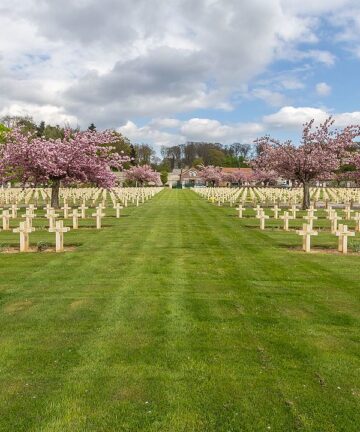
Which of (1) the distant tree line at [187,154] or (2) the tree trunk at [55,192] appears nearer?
(2) the tree trunk at [55,192]

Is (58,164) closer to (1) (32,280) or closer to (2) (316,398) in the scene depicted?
(1) (32,280)

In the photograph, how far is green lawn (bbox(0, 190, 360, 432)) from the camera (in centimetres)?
394

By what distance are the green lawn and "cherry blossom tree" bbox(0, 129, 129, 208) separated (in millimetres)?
14642

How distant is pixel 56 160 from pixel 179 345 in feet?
69.9

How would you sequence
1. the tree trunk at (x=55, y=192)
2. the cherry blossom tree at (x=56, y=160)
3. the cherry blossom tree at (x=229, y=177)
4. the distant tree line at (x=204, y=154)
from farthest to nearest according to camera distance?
1. the distant tree line at (x=204, y=154)
2. the cherry blossom tree at (x=229, y=177)
3. the tree trunk at (x=55, y=192)
4. the cherry blossom tree at (x=56, y=160)

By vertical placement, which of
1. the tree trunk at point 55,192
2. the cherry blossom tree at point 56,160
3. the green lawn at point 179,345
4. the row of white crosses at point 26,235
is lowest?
the green lawn at point 179,345

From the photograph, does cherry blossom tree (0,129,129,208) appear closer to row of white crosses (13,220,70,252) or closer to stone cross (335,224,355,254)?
row of white crosses (13,220,70,252)

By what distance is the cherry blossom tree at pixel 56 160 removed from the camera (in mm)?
24578

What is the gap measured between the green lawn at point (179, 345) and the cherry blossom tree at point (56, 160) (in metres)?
14.6

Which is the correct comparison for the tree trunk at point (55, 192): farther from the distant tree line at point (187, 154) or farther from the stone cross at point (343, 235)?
the distant tree line at point (187, 154)

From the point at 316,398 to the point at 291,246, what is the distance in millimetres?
9595

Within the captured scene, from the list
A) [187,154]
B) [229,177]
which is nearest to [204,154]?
[187,154]

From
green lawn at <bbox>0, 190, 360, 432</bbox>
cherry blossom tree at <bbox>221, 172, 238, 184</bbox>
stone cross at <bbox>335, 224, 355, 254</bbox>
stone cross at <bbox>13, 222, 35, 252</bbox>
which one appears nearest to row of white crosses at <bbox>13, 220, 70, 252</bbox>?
stone cross at <bbox>13, 222, 35, 252</bbox>

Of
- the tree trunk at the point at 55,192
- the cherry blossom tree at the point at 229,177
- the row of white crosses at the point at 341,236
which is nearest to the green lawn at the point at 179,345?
the row of white crosses at the point at 341,236
